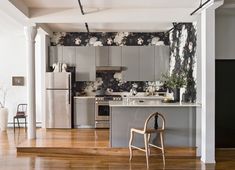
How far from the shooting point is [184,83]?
22.7 ft

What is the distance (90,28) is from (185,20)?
308 cm

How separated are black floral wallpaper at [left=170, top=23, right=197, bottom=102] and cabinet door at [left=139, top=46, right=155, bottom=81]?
2.37ft

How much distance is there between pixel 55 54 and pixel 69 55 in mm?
378

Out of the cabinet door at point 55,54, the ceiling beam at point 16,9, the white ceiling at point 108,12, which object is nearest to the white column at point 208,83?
the white ceiling at point 108,12

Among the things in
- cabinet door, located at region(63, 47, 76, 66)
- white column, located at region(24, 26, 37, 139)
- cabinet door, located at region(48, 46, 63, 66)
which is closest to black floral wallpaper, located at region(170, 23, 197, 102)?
cabinet door, located at region(63, 47, 76, 66)

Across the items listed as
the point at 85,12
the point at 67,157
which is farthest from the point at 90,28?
the point at 67,157

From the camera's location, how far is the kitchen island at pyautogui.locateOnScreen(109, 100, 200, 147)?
644 cm

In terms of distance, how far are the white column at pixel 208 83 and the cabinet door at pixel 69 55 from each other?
14.4ft

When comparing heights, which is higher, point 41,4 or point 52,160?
point 41,4

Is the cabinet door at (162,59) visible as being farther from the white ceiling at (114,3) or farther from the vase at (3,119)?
the vase at (3,119)

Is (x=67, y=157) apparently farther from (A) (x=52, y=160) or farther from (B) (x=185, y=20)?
(B) (x=185, y=20)

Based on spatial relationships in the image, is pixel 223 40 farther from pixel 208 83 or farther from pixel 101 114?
pixel 101 114

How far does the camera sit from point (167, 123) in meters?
6.47

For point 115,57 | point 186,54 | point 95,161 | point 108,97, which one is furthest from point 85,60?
point 95,161
